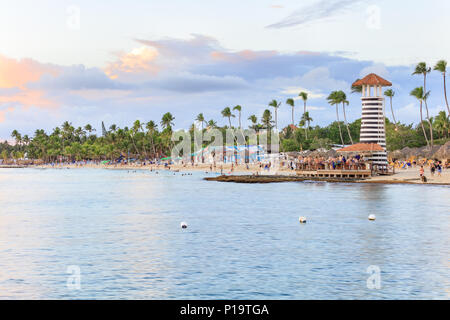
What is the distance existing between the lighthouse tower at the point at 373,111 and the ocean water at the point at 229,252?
25.7m

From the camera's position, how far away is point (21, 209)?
41.9 m

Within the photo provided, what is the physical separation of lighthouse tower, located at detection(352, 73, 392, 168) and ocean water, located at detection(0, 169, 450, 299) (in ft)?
84.4

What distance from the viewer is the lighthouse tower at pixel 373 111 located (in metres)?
64.8

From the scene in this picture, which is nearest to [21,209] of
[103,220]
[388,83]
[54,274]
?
[103,220]

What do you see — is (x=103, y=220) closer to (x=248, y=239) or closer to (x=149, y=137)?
(x=248, y=239)

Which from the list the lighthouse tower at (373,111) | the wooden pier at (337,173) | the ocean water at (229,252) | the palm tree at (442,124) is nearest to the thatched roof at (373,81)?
the lighthouse tower at (373,111)

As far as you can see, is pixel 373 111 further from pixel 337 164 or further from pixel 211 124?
pixel 211 124

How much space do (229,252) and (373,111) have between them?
48.2 meters

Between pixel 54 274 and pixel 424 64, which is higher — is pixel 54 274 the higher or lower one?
the lower one

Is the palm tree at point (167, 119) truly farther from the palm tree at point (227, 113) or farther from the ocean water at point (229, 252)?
the ocean water at point (229, 252)

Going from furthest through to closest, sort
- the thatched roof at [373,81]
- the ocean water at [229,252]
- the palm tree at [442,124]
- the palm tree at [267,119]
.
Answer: the palm tree at [267,119] → the palm tree at [442,124] → the thatched roof at [373,81] → the ocean water at [229,252]

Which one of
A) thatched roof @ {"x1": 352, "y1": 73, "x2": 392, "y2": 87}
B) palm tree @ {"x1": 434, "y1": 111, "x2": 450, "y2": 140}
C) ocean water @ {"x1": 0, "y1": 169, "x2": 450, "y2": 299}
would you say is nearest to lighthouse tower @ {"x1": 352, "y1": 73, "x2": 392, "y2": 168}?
thatched roof @ {"x1": 352, "y1": 73, "x2": 392, "y2": 87}

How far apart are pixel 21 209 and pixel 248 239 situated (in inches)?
932

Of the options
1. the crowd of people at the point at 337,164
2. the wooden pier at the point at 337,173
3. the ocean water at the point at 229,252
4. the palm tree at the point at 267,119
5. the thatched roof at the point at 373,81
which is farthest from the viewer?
the palm tree at the point at 267,119
